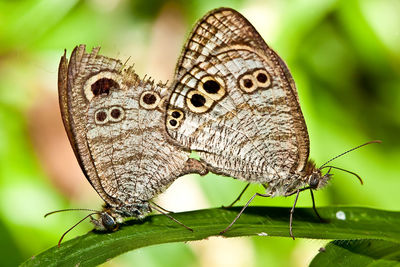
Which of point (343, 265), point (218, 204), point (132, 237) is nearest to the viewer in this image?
point (343, 265)

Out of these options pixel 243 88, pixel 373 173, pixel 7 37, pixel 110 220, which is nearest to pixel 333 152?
pixel 373 173

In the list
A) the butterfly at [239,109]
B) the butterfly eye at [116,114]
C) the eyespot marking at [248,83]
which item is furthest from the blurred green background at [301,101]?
the butterfly eye at [116,114]

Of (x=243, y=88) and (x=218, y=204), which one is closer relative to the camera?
(x=243, y=88)

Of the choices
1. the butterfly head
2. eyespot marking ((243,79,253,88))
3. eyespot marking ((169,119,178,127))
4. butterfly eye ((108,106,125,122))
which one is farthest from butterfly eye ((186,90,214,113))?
the butterfly head

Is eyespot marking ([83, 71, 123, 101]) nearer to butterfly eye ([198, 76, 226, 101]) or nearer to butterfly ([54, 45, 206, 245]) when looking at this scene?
butterfly ([54, 45, 206, 245])

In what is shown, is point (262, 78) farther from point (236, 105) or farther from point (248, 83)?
point (236, 105)

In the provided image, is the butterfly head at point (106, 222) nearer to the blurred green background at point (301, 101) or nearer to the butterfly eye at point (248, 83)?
the butterfly eye at point (248, 83)

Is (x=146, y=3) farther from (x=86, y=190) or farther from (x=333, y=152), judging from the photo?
(x=333, y=152)
